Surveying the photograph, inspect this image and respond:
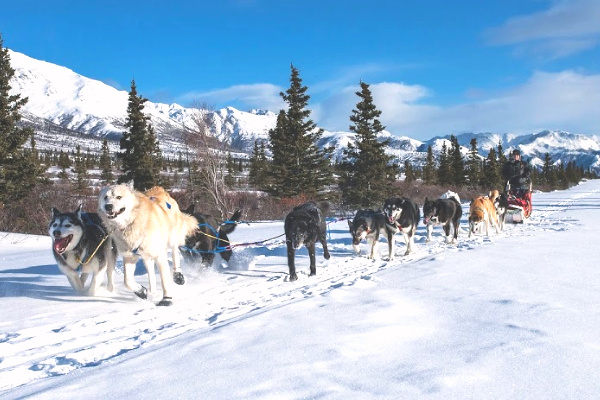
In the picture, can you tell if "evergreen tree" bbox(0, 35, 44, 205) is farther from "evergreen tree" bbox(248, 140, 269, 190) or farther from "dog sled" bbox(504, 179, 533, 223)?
"dog sled" bbox(504, 179, 533, 223)

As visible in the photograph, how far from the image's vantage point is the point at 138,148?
25.3m

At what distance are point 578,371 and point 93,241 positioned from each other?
4.69 m

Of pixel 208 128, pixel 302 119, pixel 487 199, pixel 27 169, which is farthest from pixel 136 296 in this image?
pixel 302 119

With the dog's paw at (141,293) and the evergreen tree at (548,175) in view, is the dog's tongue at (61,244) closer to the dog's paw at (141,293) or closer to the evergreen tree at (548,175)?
the dog's paw at (141,293)

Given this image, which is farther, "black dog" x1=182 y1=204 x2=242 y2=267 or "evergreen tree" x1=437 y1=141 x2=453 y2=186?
"evergreen tree" x1=437 y1=141 x2=453 y2=186

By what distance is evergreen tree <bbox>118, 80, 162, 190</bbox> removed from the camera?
25078 mm

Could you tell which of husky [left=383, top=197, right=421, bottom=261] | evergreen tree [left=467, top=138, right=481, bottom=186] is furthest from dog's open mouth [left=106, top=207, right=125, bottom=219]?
evergreen tree [left=467, top=138, right=481, bottom=186]

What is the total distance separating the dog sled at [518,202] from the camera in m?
11.2

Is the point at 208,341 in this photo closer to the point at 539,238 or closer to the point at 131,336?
the point at 131,336

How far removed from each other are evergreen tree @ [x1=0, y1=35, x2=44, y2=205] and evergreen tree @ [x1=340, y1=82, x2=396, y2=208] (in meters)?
16.2

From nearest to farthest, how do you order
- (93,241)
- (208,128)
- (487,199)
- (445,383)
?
(445,383) → (93,241) → (487,199) → (208,128)

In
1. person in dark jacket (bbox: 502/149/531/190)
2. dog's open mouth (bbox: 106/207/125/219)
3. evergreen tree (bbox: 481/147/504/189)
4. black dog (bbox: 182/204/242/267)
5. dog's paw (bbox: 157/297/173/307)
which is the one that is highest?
evergreen tree (bbox: 481/147/504/189)

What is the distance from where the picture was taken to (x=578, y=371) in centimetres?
218

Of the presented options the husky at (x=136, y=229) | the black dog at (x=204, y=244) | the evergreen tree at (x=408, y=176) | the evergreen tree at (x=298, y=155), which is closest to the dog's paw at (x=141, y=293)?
the husky at (x=136, y=229)
